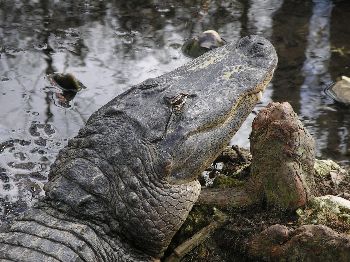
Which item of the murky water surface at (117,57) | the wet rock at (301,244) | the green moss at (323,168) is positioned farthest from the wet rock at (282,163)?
the murky water surface at (117,57)

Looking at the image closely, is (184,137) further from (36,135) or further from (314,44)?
(314,44)

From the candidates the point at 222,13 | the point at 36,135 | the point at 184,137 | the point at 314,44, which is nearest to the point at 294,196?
the point at 184,137

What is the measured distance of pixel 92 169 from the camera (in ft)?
10.4

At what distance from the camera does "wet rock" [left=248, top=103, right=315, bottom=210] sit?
10.8ft

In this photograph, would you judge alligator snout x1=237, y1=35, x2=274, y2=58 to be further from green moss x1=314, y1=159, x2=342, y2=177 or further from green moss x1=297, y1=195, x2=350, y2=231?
green moss x1=297, y1=195, x2=350, y2=231

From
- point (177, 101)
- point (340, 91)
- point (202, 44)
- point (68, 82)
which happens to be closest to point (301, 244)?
point (177, 101)

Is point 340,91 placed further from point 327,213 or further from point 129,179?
point 129,179

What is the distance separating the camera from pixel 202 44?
8.34 metres

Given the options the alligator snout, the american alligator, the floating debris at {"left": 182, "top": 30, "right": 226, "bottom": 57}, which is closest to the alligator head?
the american alligator

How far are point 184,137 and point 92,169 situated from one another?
1.80 feet

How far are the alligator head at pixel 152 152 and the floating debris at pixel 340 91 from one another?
12.3ft

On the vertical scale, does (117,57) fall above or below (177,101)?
below

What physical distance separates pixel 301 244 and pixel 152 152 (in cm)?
90

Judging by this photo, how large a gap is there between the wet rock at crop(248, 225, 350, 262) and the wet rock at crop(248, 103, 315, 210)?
0.86 ft
